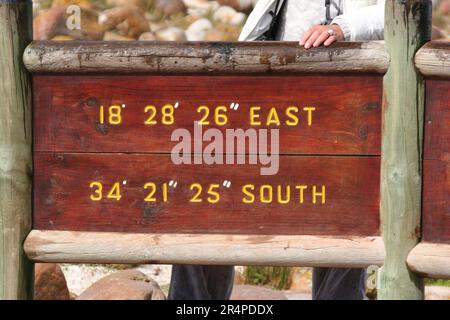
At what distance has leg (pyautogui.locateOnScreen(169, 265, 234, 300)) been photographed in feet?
14.1

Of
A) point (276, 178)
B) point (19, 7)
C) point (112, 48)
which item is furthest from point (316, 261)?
point (19, 7)

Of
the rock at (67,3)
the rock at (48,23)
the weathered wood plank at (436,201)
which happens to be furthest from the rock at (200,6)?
the weathered wood plank at (436,201)

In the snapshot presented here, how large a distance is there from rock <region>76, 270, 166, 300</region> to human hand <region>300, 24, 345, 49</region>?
9.20 feet

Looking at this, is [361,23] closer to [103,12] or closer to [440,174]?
[440,174]

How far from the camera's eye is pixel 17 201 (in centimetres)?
382

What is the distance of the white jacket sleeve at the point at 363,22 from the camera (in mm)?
3803

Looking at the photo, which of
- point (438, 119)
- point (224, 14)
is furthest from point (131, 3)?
point (438, 119)

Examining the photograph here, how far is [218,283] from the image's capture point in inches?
171

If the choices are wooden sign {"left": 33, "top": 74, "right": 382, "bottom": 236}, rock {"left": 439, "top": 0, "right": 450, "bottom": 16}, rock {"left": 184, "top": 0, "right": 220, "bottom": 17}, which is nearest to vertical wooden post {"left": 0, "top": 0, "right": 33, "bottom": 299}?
wooden sign {"left": 33, "top": 74, "right": 382, "bottom": 236}

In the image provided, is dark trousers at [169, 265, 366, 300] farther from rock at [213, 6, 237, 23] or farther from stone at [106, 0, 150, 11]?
stone at [106, 0, 150, 11]

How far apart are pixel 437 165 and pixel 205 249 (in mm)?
974

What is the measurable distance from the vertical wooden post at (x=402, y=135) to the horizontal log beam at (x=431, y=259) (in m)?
0.04

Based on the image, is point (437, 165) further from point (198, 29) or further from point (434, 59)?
point (198, 29)

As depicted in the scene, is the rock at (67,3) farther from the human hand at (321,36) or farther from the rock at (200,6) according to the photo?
the human hand at (321,36)
